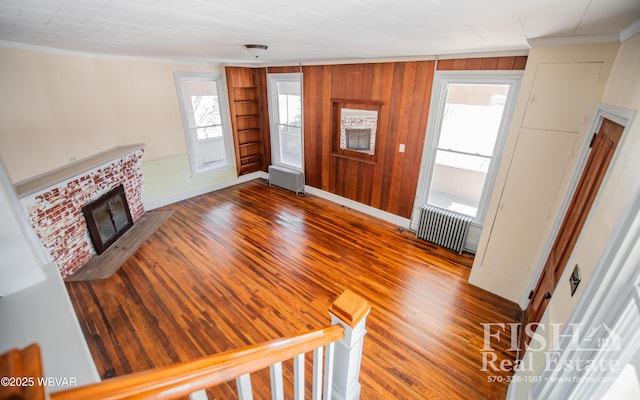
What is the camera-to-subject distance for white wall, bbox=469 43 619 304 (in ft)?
7.18

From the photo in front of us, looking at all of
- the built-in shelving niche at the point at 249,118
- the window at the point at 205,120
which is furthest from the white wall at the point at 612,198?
the window at the point at 205,120

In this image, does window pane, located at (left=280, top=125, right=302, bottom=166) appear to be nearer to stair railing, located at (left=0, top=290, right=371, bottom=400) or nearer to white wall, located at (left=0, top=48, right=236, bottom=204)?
white wall, located at (left=0, top=48, right=236, bottom=204)

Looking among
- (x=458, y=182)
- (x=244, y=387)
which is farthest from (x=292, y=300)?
(x=458, y=182)

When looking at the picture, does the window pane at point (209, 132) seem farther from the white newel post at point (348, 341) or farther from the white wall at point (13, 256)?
the white newel post at point (348, 341)

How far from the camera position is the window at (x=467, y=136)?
322 centimetres

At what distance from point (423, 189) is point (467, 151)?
2.72 feet

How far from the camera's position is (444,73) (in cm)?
348

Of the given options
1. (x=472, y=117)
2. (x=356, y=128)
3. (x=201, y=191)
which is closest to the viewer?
(x=472, y=117)

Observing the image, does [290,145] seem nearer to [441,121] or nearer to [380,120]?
[380,120]

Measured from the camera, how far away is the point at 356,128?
4633mm

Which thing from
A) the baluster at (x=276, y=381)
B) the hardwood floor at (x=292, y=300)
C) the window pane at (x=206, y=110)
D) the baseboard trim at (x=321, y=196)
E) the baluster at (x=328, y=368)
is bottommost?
the hardwood floor at (x=292, y=300)

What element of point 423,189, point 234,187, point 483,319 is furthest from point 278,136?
point 483,319

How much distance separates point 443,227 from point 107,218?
16.7ft

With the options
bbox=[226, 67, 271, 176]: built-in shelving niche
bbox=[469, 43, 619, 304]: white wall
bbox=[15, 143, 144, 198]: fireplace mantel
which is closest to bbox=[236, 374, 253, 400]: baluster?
bbox=[469, 43, 619, 304]: white wall
